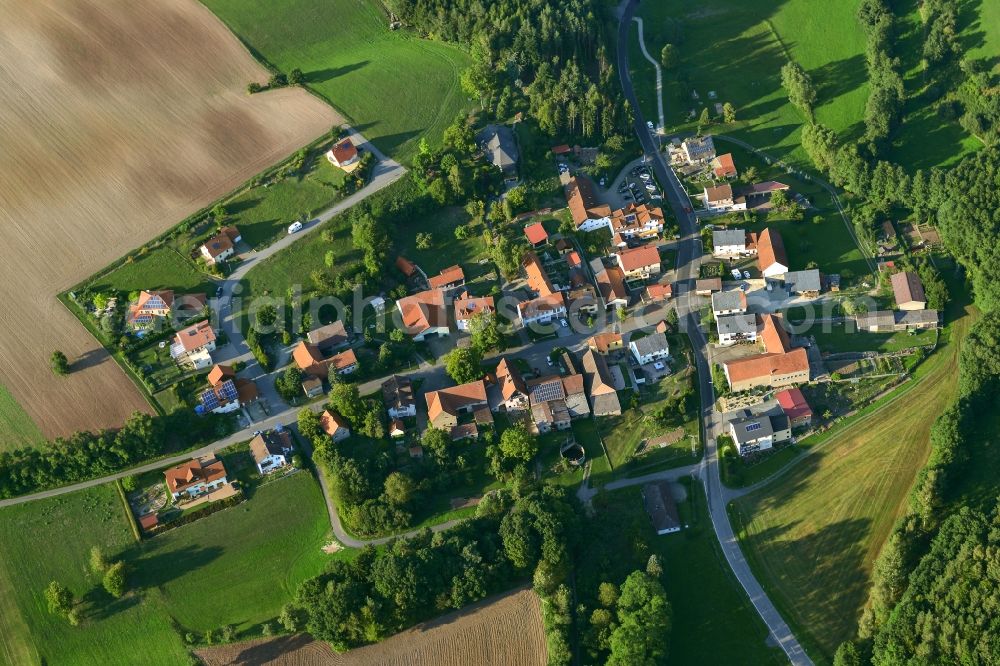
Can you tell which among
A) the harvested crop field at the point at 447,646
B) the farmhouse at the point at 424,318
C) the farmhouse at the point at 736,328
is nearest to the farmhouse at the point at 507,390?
the farmhouse at the point at 424,318

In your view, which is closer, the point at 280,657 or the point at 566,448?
the point at 280,657

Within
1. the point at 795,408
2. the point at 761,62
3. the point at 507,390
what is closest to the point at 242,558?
the point at 507,390

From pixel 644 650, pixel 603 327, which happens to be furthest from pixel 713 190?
pixel 644 650

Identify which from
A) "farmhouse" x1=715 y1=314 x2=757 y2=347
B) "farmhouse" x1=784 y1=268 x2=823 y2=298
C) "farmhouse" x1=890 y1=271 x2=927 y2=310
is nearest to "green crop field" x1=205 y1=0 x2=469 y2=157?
"farmhouse" x1=715 y1=314 x2=757 y2=347

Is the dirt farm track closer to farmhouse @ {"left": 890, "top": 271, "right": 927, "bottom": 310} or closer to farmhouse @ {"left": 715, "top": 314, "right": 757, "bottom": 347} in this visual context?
farmhouse @ {"left": 715, "top": 314, "right": 757, "bottom": 347}

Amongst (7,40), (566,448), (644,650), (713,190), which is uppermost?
(7,40)

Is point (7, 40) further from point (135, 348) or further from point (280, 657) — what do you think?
point (280, 657)
